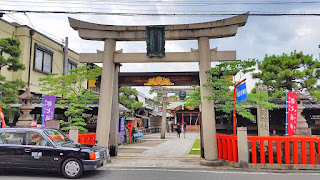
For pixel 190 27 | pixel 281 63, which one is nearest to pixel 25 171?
pixel 190 27

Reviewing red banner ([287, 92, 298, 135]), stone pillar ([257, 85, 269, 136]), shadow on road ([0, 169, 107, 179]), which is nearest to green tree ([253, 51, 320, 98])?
stone pillar ([257, 85, 269, 136])

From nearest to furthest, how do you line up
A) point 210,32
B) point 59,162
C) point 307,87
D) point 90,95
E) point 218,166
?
point 59,162 < point 218,166 < point 210,32 < point 90,95 < point 307,87

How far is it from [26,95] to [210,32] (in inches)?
429

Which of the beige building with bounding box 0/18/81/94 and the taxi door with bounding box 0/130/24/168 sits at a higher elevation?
the beige building with bounding box 0/18/81/94

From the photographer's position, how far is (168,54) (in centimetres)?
1238

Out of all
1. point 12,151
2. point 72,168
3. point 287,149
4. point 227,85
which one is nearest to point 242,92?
point 227,85

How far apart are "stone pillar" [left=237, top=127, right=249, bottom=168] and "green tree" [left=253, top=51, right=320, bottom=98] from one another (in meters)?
11.3

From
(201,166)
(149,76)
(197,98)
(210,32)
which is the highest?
(210,32)

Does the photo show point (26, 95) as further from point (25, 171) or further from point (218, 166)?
point (218, 166)

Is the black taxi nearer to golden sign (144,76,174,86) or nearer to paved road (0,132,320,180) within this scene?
paved road (0,132,320,180)

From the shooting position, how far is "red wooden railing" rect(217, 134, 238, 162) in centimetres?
1043

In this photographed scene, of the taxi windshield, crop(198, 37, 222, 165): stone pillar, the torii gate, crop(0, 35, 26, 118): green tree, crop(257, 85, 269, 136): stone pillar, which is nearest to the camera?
the taxi windshield

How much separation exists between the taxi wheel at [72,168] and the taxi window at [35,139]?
0.97 metres

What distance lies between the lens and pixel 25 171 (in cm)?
914
